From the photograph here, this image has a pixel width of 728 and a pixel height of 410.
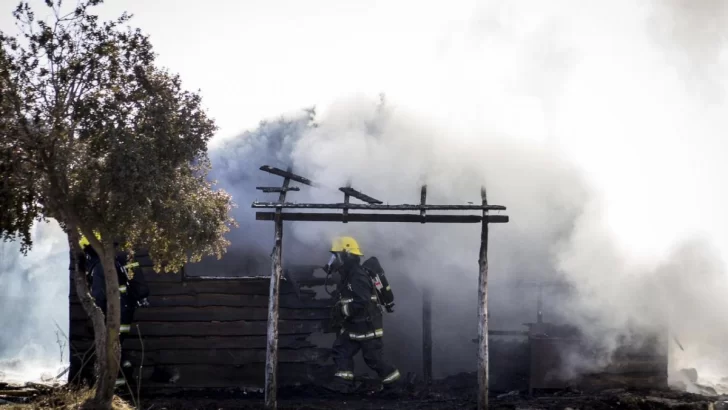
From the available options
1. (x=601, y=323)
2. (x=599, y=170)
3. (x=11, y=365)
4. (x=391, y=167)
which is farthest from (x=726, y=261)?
(x=11, y=365)

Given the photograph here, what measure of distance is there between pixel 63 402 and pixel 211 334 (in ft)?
9.85

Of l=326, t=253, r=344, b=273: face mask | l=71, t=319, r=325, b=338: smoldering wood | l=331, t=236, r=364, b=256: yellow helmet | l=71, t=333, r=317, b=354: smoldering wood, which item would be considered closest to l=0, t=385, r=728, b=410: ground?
l=71, t=333, r=317, b=354: smoldering wood

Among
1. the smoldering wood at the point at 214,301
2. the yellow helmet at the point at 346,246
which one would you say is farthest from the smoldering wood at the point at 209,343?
the yellow helmet at the point at 346,246

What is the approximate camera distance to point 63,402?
10.6 m

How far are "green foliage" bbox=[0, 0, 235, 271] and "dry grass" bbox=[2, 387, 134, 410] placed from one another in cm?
246

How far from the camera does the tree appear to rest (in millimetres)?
8602

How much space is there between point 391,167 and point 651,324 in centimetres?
528

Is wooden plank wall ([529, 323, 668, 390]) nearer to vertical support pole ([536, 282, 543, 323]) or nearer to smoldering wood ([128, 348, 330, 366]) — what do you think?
vertical support pole ([536, 282, 543, 323])

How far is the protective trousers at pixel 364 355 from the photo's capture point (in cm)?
1270

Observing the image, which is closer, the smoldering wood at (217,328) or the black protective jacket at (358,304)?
the black protective jacket at (358,304)

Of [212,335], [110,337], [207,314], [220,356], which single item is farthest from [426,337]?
[110,337]

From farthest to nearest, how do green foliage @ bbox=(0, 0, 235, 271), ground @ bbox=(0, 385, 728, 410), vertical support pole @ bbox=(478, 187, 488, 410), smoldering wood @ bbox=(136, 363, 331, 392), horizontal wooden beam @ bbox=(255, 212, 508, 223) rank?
smoldering wood @ bbox=(136, 363, 331, 392) < horizontal wooden beam @ bbox=(255, 212, 508, 223) < vertical support pole @ bbox=(478, 187, 488, 410) < ground @ bbox=(0, 385, 728, 410) < green foliage @ bbox=(0, 0, 235, 271)

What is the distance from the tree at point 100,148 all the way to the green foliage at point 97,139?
1cm

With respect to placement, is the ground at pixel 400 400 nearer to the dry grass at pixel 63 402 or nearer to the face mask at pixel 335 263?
the dry grass at pixel 63 402
